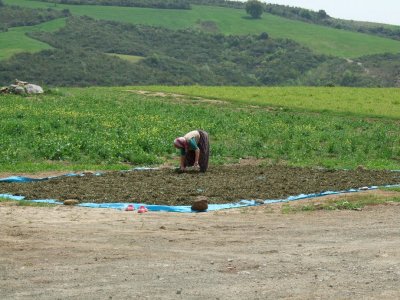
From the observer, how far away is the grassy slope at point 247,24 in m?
115

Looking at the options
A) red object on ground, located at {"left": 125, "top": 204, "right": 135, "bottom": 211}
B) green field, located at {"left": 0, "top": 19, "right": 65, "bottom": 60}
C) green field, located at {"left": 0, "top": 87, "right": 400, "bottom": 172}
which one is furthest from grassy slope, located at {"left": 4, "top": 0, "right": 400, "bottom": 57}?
red object on ground, located at {"left": 125, "top": 204, "right": 135, "bottom": 211}

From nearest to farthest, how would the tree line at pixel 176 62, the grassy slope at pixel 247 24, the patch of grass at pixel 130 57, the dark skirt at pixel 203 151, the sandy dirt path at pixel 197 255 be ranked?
the sandy dirt path at pixel 197 255, the dark skirt at pixel 203 151, the tree line at pixel 176 62, the patch of grass at pixel 130 57, the grassy slope at pixel 247 24

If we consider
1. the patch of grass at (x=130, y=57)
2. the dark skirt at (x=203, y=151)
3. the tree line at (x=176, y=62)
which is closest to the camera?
the dark skirt at (x=203, y=151)

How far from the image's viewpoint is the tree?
130875 millimetres

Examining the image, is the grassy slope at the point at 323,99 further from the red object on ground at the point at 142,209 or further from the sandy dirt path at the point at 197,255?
the sandy dirt path at the point at 197,255

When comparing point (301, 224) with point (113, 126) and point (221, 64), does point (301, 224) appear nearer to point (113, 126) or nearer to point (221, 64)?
point (113, 126)

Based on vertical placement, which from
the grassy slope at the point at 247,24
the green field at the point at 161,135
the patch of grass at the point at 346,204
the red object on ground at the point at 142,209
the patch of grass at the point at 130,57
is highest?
the patch of grass at the point at 346,204

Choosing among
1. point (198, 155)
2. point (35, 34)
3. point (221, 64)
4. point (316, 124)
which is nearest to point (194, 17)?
point (221, 64)

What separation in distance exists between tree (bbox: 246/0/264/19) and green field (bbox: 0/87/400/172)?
9136 cm

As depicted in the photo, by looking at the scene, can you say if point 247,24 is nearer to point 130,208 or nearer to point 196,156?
point 196,156

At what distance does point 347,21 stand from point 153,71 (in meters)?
68.6

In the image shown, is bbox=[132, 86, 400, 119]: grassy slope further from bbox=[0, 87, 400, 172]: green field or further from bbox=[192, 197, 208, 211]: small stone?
bbox=[192, 197, 208, 211]: small stone

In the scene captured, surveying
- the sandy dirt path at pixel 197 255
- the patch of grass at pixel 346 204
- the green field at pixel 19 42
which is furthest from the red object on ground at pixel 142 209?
the green field at pixel 19 42

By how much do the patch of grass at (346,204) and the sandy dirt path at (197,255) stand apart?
0.42m
